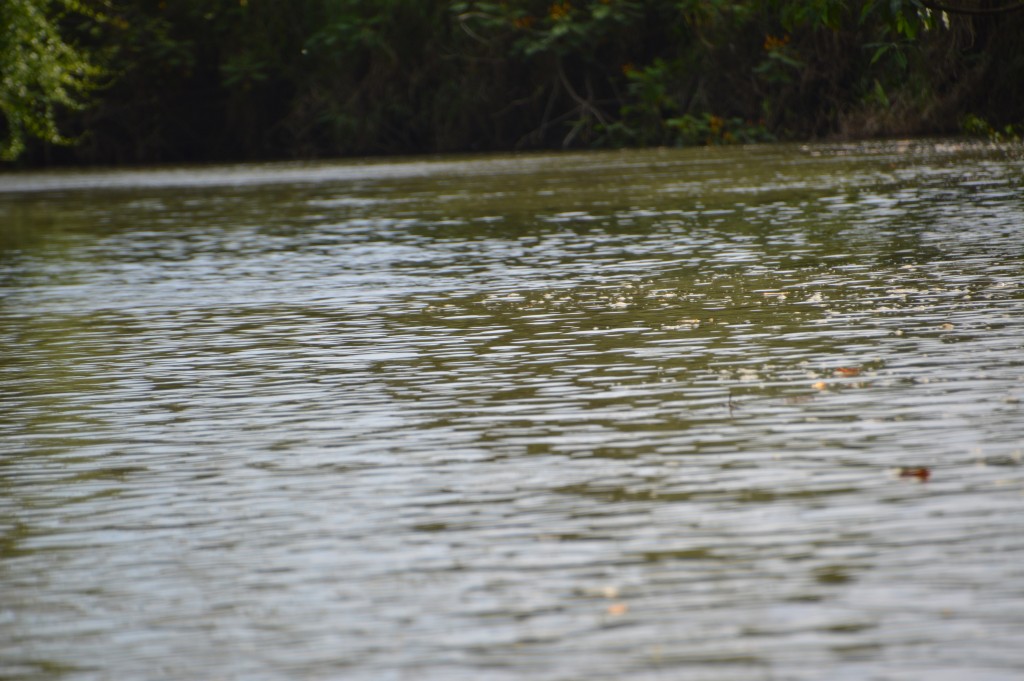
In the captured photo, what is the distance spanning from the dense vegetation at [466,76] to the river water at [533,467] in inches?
825

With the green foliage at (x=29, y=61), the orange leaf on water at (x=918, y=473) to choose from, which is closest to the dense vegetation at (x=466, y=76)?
the green foliage at (x=29, y=61)

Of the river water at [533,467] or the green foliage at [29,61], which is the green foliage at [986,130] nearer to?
the green foliage at [29,61]

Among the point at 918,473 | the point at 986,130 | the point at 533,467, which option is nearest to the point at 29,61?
the point at 986,130

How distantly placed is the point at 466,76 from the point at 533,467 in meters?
44.9

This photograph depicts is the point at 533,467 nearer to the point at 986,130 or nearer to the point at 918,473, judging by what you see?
the point at 918,473

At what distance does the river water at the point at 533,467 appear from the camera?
17.6 ft

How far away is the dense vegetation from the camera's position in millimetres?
38094

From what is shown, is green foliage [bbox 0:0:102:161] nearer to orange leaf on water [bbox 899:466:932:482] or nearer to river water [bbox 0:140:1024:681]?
river water [bbox 0:140:1024:681]

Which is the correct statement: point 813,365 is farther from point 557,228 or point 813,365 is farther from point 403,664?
point 557,228

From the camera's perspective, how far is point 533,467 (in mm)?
7660

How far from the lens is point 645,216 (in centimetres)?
2278

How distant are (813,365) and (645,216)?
42.8ft

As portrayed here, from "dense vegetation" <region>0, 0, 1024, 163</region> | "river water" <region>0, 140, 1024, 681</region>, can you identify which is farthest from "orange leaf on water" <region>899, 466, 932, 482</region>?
"dense vegetation" <region>0, 0, 1024, 163</region>

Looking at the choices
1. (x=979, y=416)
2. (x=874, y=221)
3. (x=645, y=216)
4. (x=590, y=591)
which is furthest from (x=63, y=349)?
(x=645, y=216)
